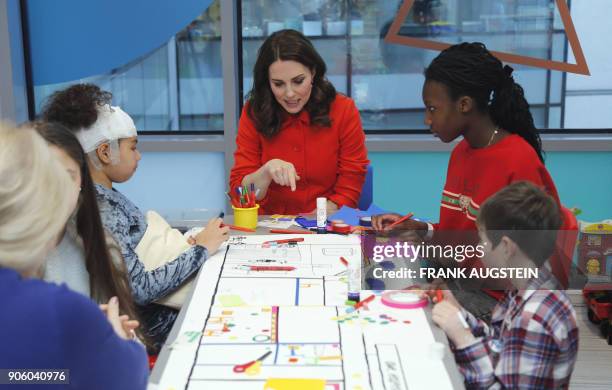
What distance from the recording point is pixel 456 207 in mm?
2258

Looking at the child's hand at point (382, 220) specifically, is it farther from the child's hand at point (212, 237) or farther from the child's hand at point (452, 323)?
the child's hand at point (452, 323)

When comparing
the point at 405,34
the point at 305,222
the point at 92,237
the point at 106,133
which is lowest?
the point at 305,222

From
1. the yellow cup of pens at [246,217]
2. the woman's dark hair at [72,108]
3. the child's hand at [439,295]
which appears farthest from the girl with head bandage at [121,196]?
the child's hand at [439,295]

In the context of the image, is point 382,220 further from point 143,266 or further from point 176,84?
point 176,84

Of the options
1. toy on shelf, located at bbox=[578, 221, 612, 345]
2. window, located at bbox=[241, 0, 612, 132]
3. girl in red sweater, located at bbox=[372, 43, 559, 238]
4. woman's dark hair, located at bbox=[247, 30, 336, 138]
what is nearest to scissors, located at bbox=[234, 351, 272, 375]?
girl in red sweater, located at bbox=[372, 43, 559, 238]

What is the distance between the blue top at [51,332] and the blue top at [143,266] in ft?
2.50

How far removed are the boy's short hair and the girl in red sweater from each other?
0.44 meters

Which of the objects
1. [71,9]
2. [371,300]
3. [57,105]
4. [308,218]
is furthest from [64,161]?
[71,9]

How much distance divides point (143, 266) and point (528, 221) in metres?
1.00

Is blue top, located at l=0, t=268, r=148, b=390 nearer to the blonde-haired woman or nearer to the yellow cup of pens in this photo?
the blonde-haired woman

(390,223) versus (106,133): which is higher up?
(106,133)

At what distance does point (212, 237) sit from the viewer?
2104 mm

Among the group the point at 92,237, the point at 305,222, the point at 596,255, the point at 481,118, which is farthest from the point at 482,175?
the point at 596,255

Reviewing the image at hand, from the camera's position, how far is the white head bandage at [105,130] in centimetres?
194
